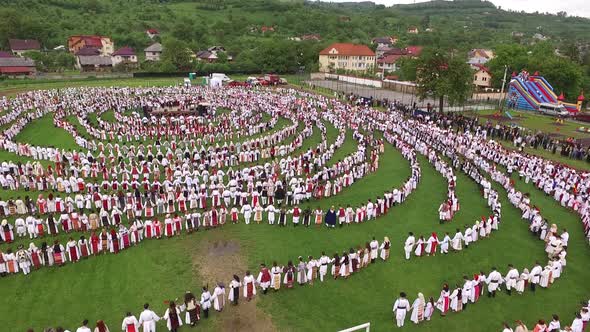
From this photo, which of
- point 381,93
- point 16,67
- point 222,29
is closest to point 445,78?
point 381,93

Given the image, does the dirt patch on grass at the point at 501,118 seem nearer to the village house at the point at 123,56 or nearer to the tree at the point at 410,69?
the tree at the point at 410,69

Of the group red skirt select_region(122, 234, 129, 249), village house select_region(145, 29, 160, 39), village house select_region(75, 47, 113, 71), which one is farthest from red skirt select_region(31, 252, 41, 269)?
village house select_region(145, 29, 160, 39)

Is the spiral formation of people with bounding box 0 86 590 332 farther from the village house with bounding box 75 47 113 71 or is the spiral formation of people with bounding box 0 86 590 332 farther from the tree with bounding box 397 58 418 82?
the village house with bounding box 75 47 113 71

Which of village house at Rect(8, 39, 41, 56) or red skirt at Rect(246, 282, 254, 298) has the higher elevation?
village house at Rect(8, 39, 41, 56)

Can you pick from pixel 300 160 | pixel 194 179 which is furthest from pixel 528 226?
pixel 194 179

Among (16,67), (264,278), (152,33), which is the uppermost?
(152,33)

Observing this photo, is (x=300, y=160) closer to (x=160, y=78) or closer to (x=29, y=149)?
(x=29, y=149)

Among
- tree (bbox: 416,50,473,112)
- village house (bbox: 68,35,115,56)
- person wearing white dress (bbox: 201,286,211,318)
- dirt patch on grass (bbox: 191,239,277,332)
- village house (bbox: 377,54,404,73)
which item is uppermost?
village house (bbox: 68,35,115,56)

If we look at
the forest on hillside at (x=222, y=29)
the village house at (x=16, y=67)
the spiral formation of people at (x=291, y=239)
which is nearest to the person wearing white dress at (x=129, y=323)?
the spiral formation of people at (x=291, y=239)

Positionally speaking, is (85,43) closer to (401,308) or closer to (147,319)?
(147,319)
